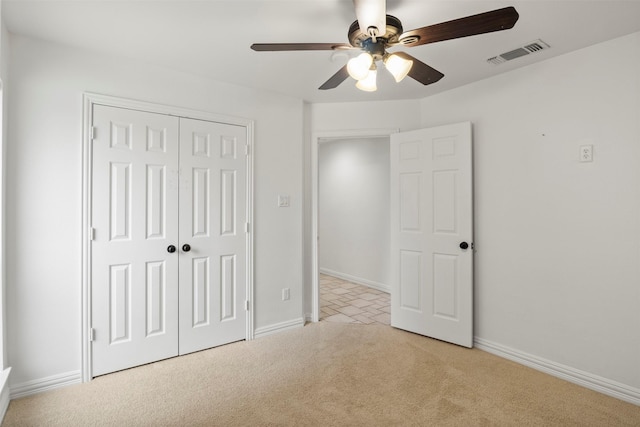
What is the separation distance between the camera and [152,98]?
263 centimetres

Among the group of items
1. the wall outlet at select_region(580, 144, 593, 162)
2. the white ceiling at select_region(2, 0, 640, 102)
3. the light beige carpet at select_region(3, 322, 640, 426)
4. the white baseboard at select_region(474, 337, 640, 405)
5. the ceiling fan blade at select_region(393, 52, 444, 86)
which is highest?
the white ceiling at select_region(2, 0, 640, 102)

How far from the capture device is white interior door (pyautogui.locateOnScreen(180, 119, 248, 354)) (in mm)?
2785

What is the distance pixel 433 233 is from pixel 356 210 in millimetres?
2260

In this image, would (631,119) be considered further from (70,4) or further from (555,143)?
(70,4)

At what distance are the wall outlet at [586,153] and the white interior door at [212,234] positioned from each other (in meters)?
2.70

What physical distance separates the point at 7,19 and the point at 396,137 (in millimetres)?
3049

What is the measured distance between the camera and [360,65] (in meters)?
1.65

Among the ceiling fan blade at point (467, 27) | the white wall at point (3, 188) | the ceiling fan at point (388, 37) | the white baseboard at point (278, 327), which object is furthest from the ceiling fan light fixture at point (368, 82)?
the white baseboard at point (278, 327)

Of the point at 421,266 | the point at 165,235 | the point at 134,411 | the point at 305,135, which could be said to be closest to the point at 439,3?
the point at 305,135

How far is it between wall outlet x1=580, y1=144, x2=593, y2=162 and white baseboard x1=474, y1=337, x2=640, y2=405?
60.2 inches

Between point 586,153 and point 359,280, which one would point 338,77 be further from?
point 359,280

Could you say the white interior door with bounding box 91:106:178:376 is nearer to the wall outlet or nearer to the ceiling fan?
the ceiling fan

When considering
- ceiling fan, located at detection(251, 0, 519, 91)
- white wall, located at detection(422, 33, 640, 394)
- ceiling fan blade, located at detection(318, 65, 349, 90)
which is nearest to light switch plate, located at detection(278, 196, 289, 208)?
ceiling fan blade, located at detection(318, 65, 349, 90)

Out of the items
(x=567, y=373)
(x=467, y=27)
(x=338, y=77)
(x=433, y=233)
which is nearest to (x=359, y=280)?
(x=433, y=233)
